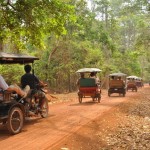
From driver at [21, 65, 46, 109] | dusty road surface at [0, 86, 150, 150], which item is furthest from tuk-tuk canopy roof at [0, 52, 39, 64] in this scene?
dusty road surface at [0, 86, 150, 150]

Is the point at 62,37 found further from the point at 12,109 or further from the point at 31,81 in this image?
the point at 12,109

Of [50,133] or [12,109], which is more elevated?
[12,109]

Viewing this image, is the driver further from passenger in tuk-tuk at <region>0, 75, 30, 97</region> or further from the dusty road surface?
the dusty road surface

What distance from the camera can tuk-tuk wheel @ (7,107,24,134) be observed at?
361 inches

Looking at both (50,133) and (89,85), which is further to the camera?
(89,85)

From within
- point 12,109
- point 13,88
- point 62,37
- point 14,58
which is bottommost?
point 12,109

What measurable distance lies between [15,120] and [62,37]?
78.7ft

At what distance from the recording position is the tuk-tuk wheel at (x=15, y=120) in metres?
9.16

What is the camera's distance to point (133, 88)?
1576 inches

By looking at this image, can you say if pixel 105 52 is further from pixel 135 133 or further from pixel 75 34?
pixel 135 133

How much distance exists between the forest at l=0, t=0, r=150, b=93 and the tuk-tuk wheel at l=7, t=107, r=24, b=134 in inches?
217

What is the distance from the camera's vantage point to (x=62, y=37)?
32844 mm

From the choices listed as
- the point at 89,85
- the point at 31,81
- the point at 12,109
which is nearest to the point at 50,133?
the point at 12,109

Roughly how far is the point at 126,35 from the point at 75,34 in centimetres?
5974
